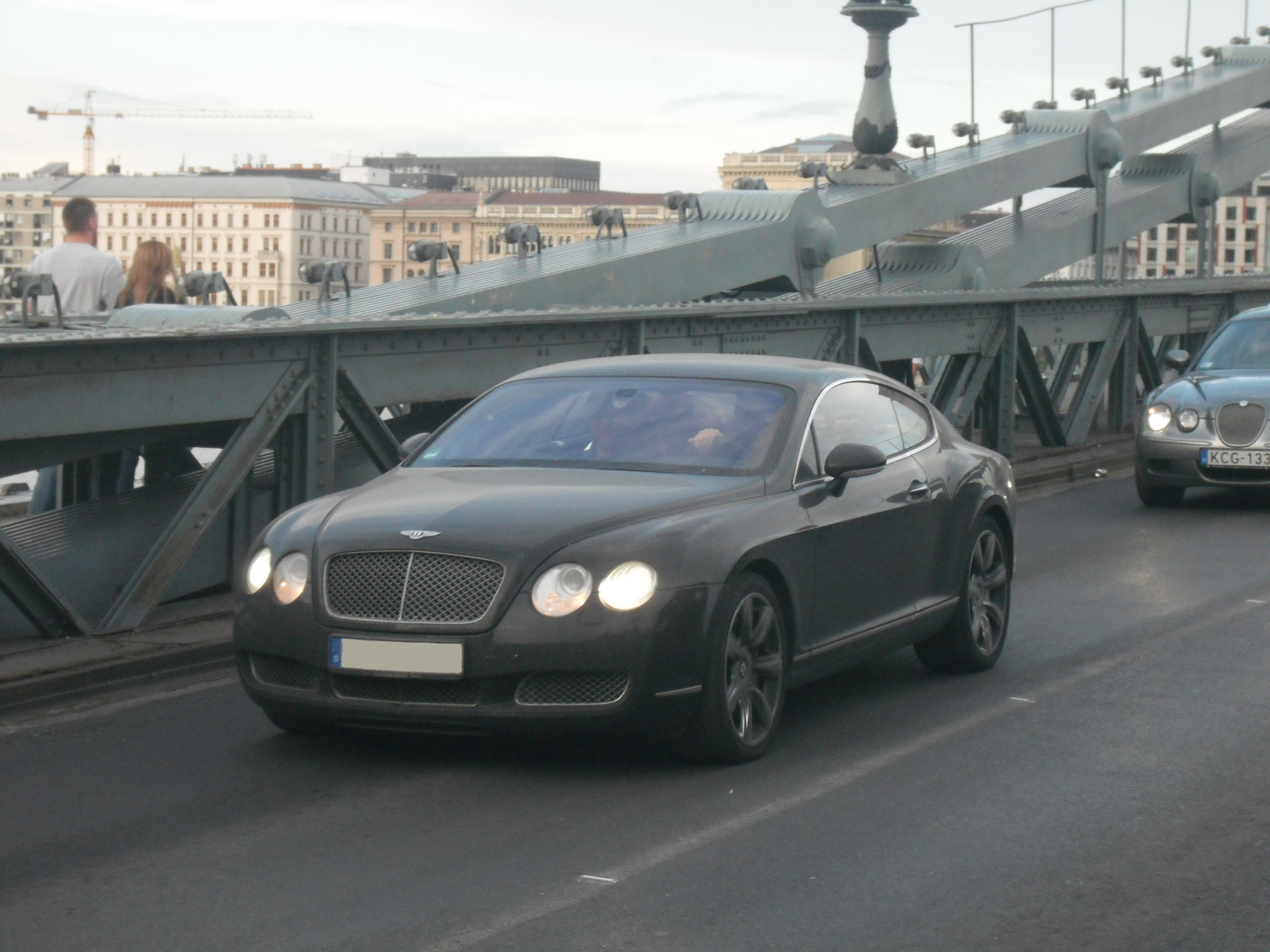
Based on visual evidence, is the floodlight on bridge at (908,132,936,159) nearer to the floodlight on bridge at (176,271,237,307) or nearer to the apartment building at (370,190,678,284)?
the floodlight on bridge at (176,271,237,307)

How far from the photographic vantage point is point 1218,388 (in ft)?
47.4

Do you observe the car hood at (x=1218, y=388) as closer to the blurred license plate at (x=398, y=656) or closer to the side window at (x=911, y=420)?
the side window at (x=911, y=420)

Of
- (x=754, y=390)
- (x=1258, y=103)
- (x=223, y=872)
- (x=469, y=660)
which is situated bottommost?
(x=223, y=872)

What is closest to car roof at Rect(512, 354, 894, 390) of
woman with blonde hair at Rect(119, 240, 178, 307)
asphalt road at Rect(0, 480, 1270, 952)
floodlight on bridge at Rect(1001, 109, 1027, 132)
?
asphalt road at Rect(0, 480, 1270, 952)

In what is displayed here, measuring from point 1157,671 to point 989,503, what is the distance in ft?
3.15

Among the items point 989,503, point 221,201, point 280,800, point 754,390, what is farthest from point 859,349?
point 221,201

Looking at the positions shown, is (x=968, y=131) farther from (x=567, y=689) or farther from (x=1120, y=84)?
(x=567, y=689)

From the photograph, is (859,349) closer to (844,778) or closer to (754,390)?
(754,390)

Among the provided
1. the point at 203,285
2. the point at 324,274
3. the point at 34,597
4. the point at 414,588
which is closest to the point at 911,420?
the point at 414,588

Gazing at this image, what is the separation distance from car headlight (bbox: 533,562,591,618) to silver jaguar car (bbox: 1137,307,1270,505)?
30.3 ft

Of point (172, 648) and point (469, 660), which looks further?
point (172, 648)

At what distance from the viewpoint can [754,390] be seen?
23.8ft

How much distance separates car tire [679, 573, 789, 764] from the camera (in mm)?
6109

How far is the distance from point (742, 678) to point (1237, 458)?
8759 mm
